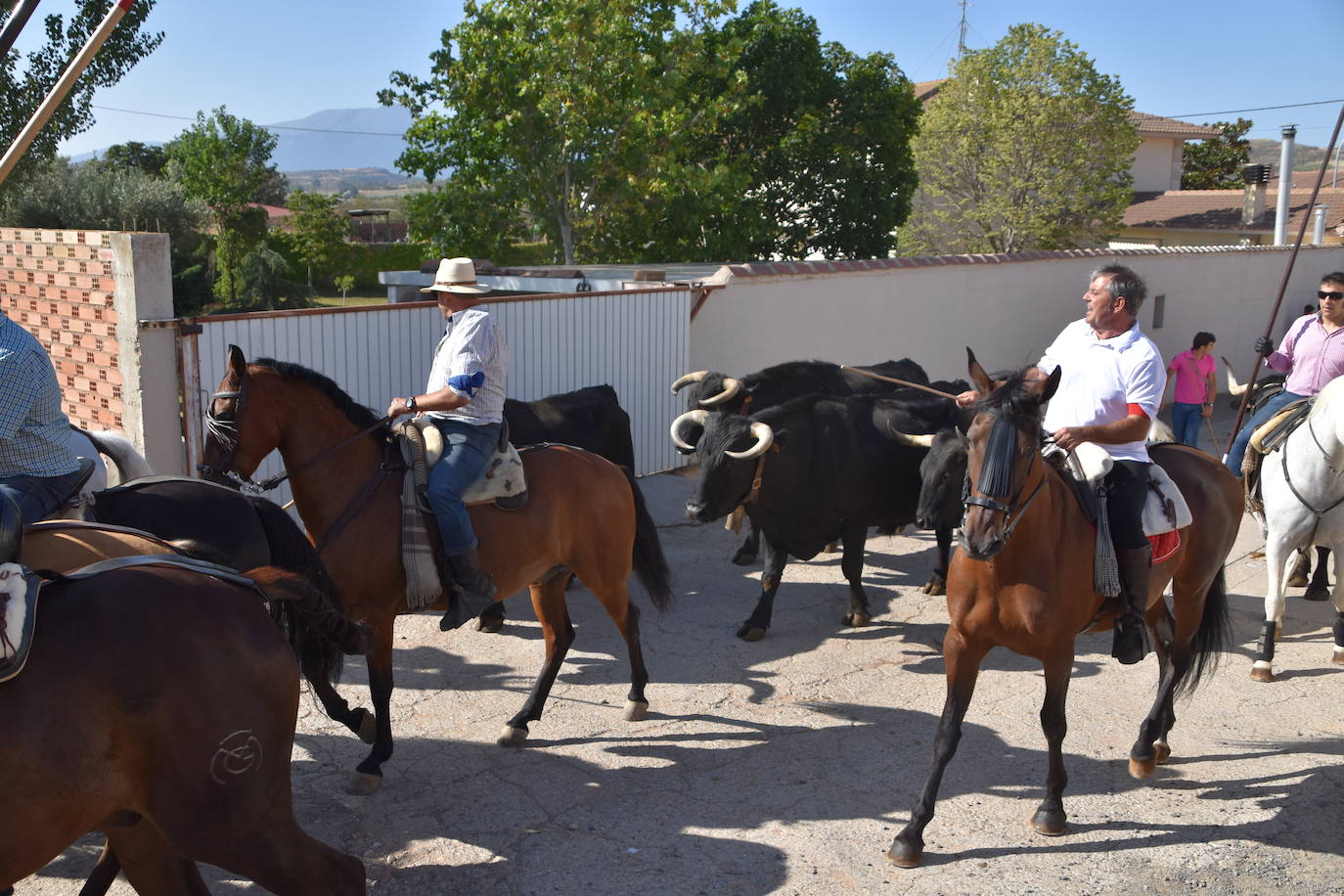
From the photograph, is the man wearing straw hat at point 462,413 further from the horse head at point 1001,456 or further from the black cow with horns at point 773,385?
the black cow with horns at point 773,385

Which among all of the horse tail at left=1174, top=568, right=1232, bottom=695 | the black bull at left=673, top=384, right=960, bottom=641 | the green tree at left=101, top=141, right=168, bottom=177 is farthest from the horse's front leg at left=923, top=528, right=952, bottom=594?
the green tree at left=101, top=141, right=168, bottom=177

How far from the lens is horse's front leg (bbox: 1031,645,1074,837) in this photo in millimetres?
4883

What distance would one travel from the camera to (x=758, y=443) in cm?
754

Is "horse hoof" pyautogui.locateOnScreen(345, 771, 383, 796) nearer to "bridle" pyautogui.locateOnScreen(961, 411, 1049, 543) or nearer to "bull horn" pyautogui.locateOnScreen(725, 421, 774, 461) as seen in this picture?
"bridle" pyautogui.locateOnScreen(961, 411, 1049, 543)

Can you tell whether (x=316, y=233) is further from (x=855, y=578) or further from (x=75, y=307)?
(x=855, y=578)

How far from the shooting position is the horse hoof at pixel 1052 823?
4871 mm

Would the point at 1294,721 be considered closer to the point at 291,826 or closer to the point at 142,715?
the point at 291,826

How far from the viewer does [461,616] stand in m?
5.70

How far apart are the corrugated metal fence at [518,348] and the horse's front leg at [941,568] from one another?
4112mm

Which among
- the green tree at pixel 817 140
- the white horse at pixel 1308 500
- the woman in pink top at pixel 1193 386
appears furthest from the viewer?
the green tree at pixel 817 140

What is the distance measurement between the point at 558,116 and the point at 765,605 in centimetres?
1462

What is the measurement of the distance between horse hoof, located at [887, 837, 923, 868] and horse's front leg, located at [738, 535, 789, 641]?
2.99 metres

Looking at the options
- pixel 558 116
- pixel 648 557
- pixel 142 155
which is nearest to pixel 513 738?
pixel 648 557

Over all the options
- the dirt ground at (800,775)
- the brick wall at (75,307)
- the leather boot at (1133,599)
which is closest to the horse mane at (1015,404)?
the leather boot at (1133,599)
